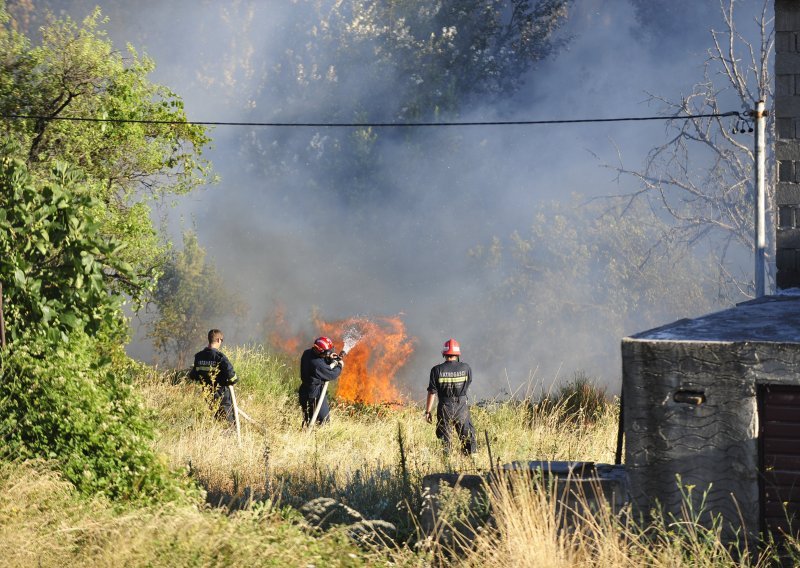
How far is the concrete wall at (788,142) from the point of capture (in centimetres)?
1265

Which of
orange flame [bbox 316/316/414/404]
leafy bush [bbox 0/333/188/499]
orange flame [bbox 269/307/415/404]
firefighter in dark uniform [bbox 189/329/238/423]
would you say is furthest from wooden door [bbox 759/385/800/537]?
orange flame [bbox 316/316/414/404]

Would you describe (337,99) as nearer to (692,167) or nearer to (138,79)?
(692,167)

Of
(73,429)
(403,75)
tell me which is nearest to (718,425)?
(73,429)

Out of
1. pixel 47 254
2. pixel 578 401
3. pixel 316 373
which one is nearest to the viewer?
pixel 47 254

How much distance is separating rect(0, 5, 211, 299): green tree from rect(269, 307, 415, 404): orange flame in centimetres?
490

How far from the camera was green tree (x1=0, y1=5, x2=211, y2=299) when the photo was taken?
1645cm

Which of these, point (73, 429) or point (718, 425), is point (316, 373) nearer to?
point (73, 429)

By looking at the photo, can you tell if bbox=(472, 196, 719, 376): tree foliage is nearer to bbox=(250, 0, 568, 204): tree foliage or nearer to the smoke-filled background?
the smoke-filled background

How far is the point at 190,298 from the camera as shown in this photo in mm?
36906

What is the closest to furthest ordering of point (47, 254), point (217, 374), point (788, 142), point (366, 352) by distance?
point (47, 254) → point (788, 142) → point (217, 374) → point (366, 352)

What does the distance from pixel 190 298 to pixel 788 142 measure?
26755 mm

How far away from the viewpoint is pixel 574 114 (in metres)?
46.5

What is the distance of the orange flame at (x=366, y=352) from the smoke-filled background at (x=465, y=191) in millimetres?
1264

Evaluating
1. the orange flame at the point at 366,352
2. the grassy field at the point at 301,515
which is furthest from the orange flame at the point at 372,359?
the grassy field at the point at 301,515
